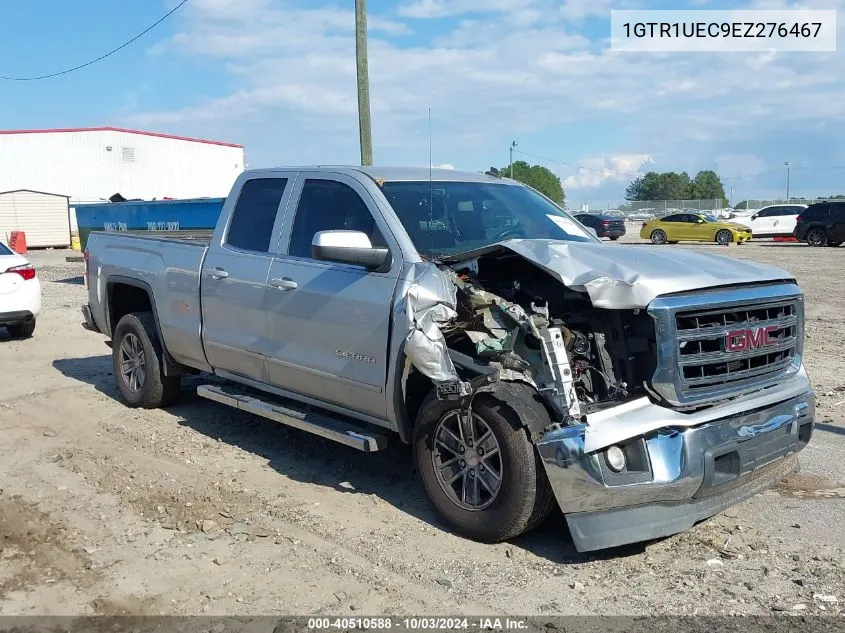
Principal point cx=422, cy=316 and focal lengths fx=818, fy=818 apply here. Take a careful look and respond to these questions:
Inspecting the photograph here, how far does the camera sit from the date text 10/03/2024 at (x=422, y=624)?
3.57 m

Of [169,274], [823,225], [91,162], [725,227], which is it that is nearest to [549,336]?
[169,274]

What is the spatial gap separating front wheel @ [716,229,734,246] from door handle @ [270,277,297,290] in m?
30.3

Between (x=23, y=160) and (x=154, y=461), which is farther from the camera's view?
(x=23, y=160)

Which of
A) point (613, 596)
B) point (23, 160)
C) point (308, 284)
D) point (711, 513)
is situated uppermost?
point (23, 160)

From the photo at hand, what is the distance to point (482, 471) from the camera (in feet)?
14.2

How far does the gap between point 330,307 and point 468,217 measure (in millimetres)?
1083

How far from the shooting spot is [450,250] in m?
4.98

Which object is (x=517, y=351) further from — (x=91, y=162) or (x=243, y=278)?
(x=91, y=162)

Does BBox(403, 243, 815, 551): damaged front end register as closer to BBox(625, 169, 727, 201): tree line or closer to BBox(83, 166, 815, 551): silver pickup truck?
BBox(83, 166, 815, 551): silver pickup truck

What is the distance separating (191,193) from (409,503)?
49.2 metres

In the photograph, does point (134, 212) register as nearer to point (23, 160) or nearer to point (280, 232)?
point (280, 232)

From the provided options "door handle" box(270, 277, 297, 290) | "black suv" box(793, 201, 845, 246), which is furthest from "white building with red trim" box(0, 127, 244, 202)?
"door handle" box(270, 277, 297, 290)

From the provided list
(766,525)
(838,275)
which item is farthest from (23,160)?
(766,525)

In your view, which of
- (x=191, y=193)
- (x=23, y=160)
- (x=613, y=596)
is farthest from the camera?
(x=191, y=193)
